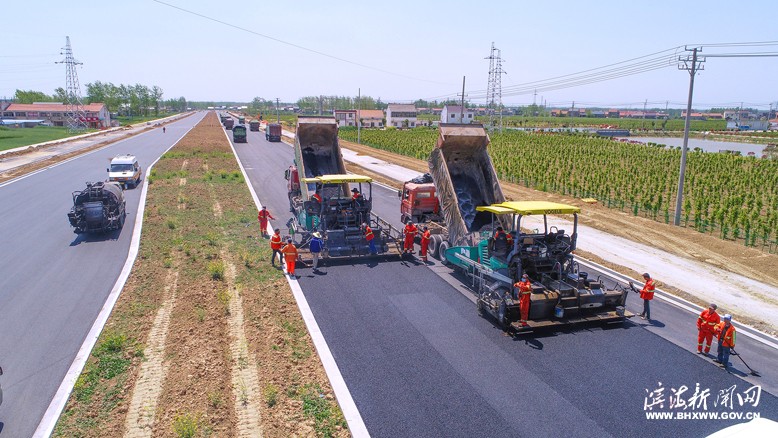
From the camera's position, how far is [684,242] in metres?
21.2

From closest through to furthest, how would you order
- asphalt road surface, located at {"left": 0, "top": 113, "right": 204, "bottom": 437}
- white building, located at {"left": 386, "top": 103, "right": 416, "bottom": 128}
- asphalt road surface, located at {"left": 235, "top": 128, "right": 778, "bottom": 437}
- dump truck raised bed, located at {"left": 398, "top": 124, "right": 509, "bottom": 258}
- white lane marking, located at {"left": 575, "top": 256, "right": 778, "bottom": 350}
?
1. asphalt road surface, located at {"left": 235, "top": 128, "right": 778, "bottom": 437}
2. asphalt road surface, located at {"left": 0, "top": 113, "right": 204, "bottom": 437}
3. white lane marking, located at {"left": 575, "top": 256, "right": 778, "bottom": 350}
4. dump truck raised bed, located at {"left": 398, "top": 124, "right": 509, "bottom": 258}
5. white building, located at {"left": 386, "top": 103, "right": 416, "bottom": 128}

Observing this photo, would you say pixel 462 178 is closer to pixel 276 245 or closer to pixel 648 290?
pixel 276 245

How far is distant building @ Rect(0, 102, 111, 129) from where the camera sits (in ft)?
312

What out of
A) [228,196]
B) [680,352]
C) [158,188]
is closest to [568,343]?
[680,352]

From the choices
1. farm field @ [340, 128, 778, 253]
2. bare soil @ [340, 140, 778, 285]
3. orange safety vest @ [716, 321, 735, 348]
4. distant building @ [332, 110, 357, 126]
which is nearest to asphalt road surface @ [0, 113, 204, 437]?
orange safety vest @ [716, 321, 735, 348]

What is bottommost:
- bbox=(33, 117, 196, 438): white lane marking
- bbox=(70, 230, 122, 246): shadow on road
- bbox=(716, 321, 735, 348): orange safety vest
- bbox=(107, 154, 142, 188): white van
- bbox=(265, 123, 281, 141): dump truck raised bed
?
bbox=(33, 117, 196, 438): white lane marking

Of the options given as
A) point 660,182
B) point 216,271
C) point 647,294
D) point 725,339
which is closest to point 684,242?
point 647,294

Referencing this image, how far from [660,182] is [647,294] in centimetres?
2761

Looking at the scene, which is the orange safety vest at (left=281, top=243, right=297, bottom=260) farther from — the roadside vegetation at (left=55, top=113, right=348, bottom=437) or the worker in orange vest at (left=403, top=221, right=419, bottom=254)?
the worker in orange vest at (left=403, top=221, right=419, bottom=254)

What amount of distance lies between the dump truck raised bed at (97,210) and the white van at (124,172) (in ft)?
33.3

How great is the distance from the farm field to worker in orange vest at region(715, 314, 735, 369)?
42.8 ft

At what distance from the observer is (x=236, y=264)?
54.6 ft

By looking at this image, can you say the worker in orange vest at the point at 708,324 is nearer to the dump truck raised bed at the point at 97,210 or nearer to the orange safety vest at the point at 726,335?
the orange safety vest at the point at 726,335

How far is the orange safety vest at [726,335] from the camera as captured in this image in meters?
9.98
